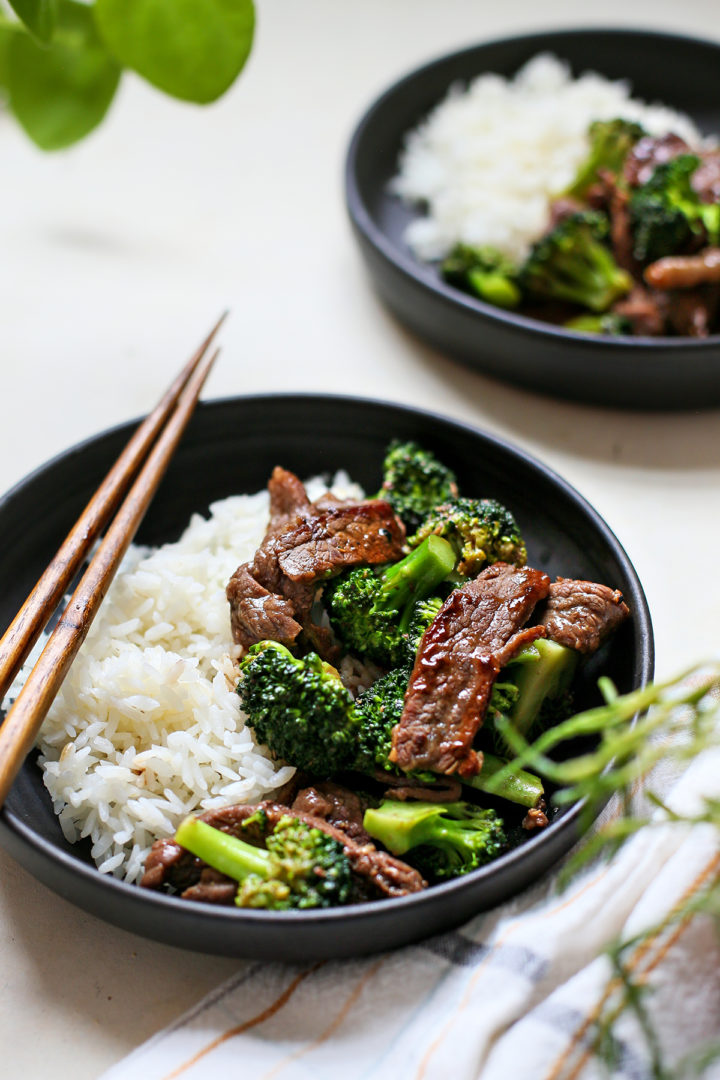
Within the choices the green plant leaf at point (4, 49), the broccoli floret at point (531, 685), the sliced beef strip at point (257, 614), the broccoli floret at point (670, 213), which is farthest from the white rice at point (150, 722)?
the broccoli floret at point (670, 213)

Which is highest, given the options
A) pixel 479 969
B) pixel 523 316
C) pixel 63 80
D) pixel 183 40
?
pixel 183 40

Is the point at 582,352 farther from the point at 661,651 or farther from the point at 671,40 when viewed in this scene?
the point at 671,40

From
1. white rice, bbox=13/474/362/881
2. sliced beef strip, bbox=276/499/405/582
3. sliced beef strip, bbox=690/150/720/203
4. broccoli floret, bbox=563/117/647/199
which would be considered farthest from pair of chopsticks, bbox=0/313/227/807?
sliced beef strip, bbox=690/150/720/203

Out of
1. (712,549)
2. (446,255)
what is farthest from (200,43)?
(712,549)

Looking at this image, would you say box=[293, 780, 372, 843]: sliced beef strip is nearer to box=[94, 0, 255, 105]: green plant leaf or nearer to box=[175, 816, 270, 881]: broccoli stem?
box=[175, 816, 270, 881]: broccoli stem

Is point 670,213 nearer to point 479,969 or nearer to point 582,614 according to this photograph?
point 582,614

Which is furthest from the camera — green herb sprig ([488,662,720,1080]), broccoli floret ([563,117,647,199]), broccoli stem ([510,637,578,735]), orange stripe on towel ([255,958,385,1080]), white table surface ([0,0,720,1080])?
broccoli floret ([563,117,647,199])

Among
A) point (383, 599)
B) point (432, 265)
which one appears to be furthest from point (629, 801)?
point (432, 265)
